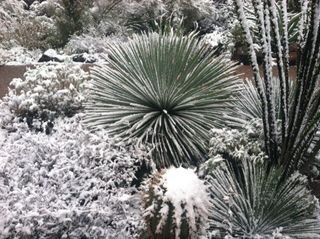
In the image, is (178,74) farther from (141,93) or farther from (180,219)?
(180,219)

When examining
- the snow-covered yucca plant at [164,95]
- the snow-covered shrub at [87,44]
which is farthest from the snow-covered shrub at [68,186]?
the snow-covered shrub at [87,44]

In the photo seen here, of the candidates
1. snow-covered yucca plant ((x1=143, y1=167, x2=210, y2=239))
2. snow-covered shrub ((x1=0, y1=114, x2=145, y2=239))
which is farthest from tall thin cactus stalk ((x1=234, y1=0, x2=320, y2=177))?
snow-covered shrub ((x1=0, y1=114, x2=145, y2=239))

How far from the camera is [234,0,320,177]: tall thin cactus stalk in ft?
15.2

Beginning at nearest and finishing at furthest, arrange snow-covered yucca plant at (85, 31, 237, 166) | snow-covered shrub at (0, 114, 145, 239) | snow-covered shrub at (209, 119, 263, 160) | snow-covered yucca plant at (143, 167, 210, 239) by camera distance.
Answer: snow-covered yucca plant at (143, 167, 210, 239), snow-covered shrub at (0, 114, 145, 239), snow-covered shrub at (209, 119, 263, 160), snow-covered yucca plant at (85, 31, 237, 166)

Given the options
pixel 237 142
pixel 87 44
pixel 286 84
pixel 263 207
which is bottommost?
pixel 263 207

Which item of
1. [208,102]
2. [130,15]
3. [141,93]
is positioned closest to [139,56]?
[141,93]

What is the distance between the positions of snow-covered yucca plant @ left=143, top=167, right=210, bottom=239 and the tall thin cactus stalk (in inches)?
42.9

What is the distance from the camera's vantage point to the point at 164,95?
5.59 metres

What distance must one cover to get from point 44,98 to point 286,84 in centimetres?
256

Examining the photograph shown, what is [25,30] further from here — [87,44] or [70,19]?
[87,44]

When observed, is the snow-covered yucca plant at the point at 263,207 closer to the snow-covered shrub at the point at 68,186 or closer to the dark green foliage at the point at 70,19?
the snow-covered shrub at the point at 68,186

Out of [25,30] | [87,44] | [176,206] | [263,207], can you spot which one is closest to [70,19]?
[25,30]

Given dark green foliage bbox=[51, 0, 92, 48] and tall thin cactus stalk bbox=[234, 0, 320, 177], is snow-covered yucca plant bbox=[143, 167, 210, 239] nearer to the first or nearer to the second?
tall thin cactus stalk bbox=[234, 0, 320, 177]

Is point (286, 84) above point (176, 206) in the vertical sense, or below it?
above
